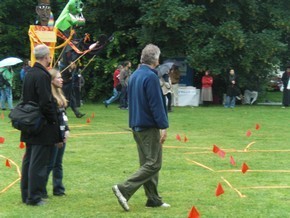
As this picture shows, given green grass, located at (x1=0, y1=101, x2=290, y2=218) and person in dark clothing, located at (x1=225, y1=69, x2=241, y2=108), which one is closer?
green grass, located at (x1=0, y1=101, x2=290, y2=218)

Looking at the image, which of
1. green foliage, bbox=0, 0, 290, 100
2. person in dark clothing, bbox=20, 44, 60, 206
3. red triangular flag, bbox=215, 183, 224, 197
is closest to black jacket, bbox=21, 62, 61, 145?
person in dark clothing, bbox=20, 44, 60, 206

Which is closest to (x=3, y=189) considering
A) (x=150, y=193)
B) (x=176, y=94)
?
(x=150, y=193)

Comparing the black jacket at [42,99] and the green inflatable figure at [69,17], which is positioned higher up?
the green inflatable figure at [69,17]

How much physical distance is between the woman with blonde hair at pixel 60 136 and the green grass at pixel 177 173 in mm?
211

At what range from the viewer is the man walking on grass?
673cm

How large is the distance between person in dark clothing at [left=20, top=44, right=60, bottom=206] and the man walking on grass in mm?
922

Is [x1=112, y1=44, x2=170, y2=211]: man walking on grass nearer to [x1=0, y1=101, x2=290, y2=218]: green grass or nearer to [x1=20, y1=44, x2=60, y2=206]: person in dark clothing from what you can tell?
[x1=0, y1=101, x2=290, y2=218]: green grass

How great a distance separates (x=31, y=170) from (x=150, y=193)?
143 centimetres

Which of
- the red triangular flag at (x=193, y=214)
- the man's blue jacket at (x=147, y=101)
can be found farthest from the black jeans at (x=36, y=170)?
the red triangular flag at (x=193, y=214)

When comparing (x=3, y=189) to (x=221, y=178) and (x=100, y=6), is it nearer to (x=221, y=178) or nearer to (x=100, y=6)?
(x=221, y=178)

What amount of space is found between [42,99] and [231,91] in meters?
18.1

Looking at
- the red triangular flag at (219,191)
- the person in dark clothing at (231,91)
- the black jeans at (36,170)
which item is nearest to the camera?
the black jeans at (36,170)

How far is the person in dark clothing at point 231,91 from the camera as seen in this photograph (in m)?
24.3

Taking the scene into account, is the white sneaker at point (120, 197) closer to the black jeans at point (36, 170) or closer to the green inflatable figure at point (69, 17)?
the black jeans at point (36, 170)
